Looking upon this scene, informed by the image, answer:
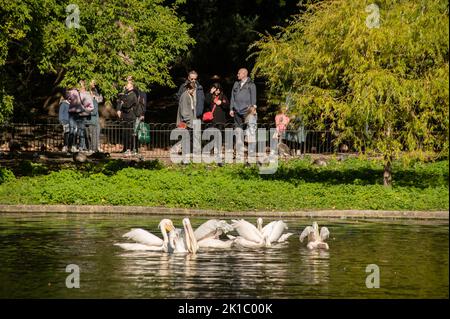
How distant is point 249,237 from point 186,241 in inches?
59.8

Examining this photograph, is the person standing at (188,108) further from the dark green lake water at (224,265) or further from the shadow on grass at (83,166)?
the dark green lake water at (224,265)

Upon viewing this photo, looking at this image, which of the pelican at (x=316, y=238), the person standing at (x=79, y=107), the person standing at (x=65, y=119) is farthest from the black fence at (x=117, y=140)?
the pelican at (x=316, y=238)

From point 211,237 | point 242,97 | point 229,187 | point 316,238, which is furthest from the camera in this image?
point 242,97

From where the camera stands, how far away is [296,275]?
75.1ft

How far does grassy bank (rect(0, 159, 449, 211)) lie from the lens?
110ft

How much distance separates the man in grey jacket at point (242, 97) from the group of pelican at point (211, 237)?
13502 mm

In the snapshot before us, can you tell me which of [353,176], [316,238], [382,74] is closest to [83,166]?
[353,176]

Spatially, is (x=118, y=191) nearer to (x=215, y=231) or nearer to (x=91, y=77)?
(x=91, y=77)

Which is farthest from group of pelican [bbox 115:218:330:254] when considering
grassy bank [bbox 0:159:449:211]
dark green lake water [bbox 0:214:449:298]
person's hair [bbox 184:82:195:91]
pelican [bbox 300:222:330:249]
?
person's hair [bbox 184:82:195:91]

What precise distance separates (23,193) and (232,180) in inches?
235

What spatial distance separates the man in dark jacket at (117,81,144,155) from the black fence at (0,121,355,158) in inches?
8.8

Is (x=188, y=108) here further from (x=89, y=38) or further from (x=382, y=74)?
(x=382, y=74)

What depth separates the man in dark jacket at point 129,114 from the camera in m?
42.3

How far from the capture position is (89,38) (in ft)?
115
